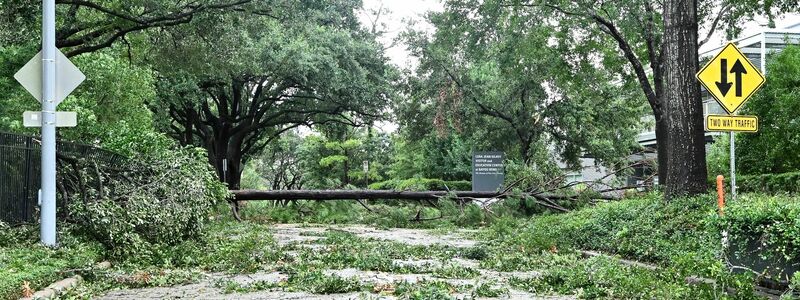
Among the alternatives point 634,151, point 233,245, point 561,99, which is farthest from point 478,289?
point 634,151

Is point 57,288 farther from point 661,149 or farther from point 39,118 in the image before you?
point 661,149

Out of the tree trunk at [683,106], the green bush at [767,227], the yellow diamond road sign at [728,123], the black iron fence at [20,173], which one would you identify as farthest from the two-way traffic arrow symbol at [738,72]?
the black iron fence at [20,173]

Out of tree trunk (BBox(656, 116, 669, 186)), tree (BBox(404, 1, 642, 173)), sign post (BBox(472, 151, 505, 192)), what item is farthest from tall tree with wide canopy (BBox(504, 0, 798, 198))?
sign post (BBox(472, 151, 505, 192))

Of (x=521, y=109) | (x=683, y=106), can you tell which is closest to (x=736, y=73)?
(x=683, y=106)

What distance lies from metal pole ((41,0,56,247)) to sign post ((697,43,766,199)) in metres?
9.53

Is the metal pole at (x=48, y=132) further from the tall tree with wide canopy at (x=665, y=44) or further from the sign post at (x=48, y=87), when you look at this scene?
the tall tree with wide canopy at (x=665, y=44)

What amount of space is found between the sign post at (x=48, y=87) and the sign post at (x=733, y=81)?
947 cm

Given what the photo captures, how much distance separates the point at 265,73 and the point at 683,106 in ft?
68.2

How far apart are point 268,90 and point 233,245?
22.0 meters

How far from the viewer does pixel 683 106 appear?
11891mm

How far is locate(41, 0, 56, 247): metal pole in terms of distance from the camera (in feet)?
33.4

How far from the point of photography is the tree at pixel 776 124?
19484 millimetres

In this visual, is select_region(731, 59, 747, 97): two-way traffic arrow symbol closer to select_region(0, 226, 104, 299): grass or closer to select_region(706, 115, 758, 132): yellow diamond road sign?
select_region(706, 115, 758, 132): yellow diamond road sign

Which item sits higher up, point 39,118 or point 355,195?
point 39,118
